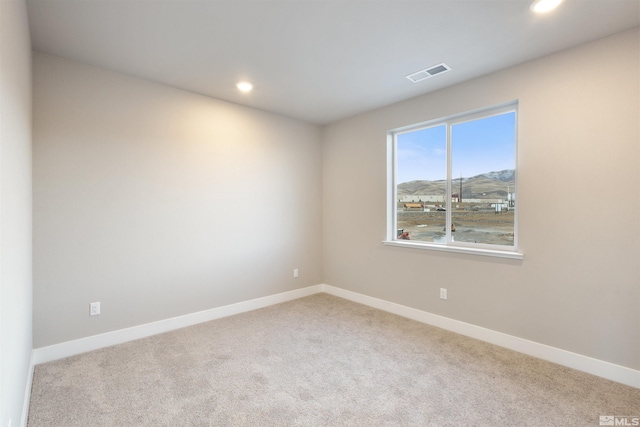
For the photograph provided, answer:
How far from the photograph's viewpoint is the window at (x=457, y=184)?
114 inches

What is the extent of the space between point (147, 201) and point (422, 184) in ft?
10.00

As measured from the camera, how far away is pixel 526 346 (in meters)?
2.63

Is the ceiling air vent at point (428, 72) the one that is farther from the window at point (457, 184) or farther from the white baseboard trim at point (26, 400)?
the white baseboard trim at point (26, 400)

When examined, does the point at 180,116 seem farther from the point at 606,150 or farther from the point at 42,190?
the point at 606,150

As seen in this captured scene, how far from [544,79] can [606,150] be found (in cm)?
76

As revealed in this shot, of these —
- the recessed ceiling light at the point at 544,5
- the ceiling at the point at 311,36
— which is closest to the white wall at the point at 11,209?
the ceiling at the point at 311,36

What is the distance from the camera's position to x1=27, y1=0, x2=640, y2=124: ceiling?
76.2 inches

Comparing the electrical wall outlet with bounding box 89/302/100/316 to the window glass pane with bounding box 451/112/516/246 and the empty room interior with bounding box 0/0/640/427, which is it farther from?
the window glass pane with bounding box 451/112/516/246

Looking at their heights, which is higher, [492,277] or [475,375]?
[492,277]

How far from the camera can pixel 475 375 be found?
7.52 ft

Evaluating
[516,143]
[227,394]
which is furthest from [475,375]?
[516,143]

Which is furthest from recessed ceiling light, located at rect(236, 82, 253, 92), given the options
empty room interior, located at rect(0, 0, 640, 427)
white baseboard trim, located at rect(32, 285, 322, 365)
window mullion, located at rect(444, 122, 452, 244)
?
white baseboard trim, located at rect(32, 285, 322, 365)

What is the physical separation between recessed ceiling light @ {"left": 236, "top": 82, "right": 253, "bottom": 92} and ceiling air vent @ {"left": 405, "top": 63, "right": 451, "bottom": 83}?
1609 millimetres

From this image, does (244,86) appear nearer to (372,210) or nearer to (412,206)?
(372,210)
